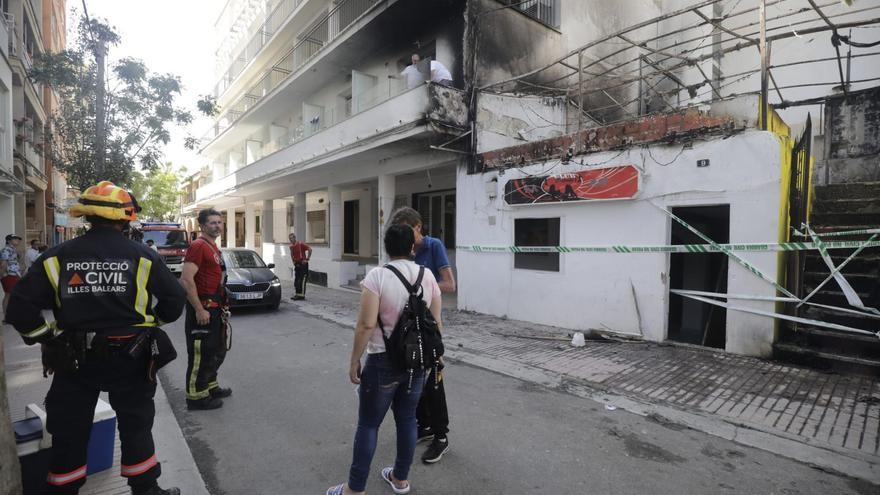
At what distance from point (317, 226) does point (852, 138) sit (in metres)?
19.0

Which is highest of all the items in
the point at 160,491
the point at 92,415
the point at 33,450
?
the point at 92,415

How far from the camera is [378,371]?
2.56 m

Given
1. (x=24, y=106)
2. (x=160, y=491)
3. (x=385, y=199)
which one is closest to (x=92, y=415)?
(x=160, y=491)

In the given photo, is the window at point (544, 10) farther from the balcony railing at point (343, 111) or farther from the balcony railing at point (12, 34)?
the balcony railing at point (12, 34)

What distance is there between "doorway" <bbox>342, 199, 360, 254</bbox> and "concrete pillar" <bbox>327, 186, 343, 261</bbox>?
4.06 meters

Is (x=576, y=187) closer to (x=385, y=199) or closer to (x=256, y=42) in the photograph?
(x=385, y=199)

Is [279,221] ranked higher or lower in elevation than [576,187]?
lower

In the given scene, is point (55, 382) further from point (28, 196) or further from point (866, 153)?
point (28, 196)

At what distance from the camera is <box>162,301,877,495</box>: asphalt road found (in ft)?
9.87

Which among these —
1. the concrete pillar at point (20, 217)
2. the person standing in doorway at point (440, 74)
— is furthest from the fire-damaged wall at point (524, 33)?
the concrete pillar at point (20, 217)

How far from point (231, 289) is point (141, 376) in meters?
7.52

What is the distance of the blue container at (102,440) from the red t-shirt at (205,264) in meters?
1.47

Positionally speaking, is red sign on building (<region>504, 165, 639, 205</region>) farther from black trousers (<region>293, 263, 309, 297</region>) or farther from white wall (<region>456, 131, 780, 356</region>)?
black trousers (<region>293, 263, 309, 297</region>)

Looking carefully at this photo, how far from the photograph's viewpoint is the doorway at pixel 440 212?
14.4 meters
